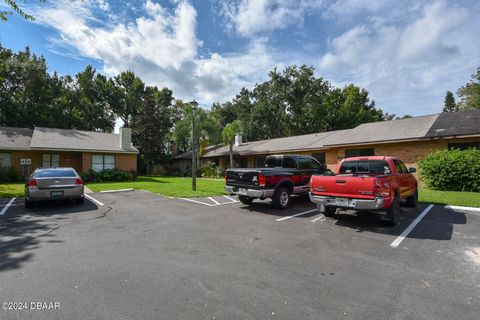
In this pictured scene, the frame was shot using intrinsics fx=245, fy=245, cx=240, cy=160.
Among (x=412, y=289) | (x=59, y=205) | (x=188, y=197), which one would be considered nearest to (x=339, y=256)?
(x=412, y=289)

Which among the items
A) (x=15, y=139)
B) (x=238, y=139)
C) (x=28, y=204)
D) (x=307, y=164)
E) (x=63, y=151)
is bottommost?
(x=28, y=204)

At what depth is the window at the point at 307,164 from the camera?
9.97 m

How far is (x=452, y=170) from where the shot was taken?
1259 centimetres

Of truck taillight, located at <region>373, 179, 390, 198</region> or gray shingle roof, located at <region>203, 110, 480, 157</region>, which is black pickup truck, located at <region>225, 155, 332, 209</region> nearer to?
truck taillight, located at <region>373, 179, 390, 198</region>

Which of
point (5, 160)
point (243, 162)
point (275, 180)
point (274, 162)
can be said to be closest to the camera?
point (275, 180)

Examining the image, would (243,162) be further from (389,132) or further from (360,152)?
(389,132)

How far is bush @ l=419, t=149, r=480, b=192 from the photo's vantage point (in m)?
11.9

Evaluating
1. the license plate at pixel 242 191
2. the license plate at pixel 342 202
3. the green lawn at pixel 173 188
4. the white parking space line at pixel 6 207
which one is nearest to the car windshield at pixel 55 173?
the white parking space line at pixel 6 207

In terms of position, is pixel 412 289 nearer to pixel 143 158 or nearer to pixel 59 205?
pixel 59 205

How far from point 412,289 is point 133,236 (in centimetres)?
539

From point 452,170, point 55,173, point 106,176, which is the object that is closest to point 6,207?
point 55,173

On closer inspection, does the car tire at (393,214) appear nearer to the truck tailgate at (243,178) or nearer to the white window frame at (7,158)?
the truck tailgate at (243,178)

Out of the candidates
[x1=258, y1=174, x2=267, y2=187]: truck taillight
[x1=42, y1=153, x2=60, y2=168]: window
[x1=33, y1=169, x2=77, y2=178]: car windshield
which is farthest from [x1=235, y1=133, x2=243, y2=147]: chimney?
[x1=258, y1=174, x2=267, y2=187]: truck taillight

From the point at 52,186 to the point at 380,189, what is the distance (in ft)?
34.7
